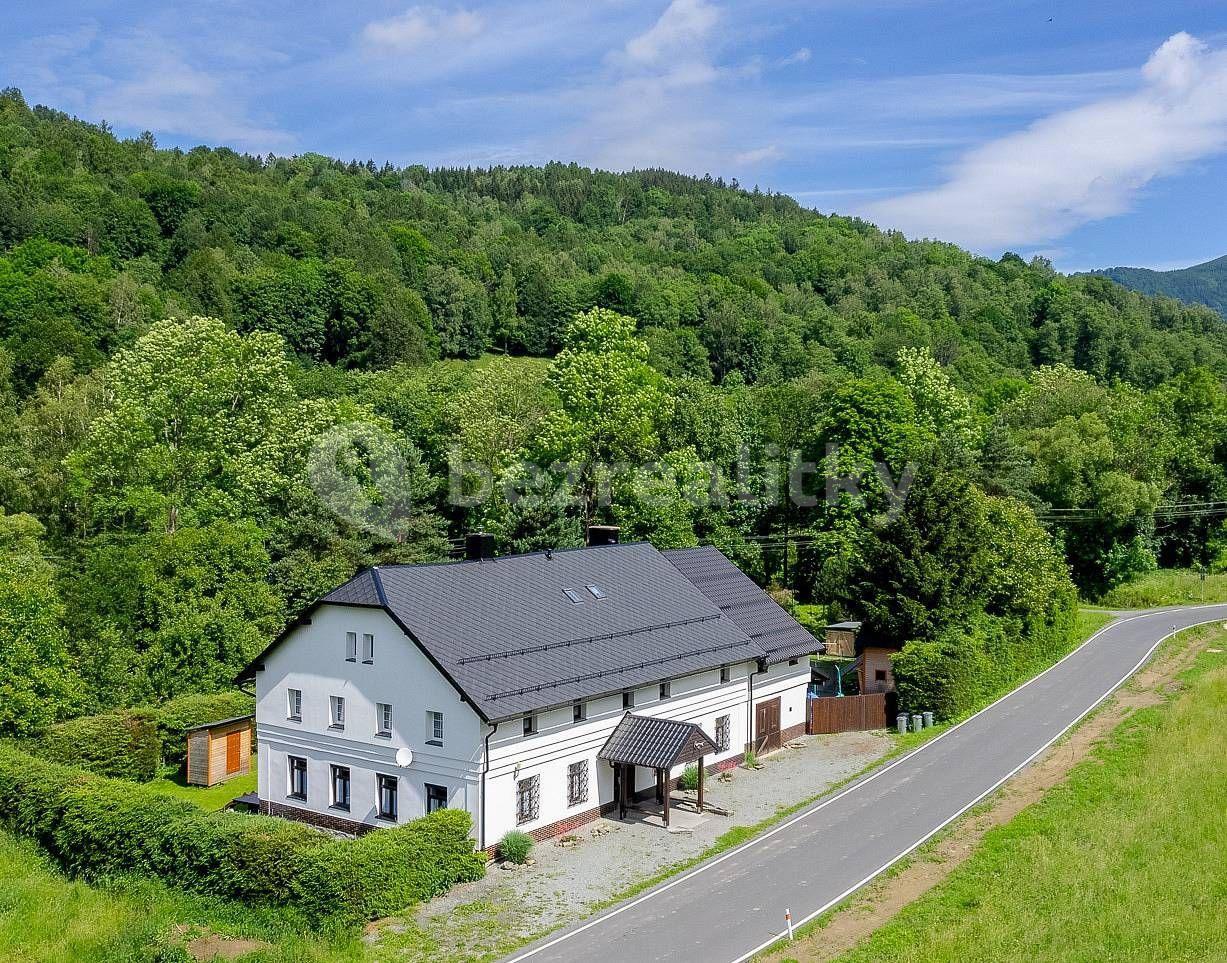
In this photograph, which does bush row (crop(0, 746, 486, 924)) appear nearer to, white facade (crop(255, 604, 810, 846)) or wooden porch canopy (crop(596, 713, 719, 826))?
white facade (crop(255, 604, 810, 846))

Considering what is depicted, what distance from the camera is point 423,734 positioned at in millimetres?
27328

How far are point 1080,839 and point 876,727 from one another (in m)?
13.8

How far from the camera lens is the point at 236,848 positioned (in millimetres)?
22891

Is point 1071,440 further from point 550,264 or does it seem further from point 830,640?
point 550,264

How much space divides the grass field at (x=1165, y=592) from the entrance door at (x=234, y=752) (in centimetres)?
5031

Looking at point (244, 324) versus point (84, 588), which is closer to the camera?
point (84, 588)

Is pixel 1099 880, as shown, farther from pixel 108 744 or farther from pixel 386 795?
pixel 108 744

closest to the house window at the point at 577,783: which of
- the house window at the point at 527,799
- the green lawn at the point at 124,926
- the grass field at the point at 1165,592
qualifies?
the house window at the point at 527,799

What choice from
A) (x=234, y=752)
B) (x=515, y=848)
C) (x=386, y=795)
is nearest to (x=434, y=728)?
(x=386, y=795)

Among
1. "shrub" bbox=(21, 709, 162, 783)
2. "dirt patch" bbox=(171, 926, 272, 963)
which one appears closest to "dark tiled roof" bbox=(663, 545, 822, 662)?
"shrub" bbox=(21, 709, 162, 783)

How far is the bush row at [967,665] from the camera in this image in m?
38.3

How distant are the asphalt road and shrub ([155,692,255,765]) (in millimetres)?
19641

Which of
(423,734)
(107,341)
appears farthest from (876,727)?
(107,341)

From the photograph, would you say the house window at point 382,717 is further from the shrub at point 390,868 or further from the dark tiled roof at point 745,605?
the dark tiled roof at point 745,605
